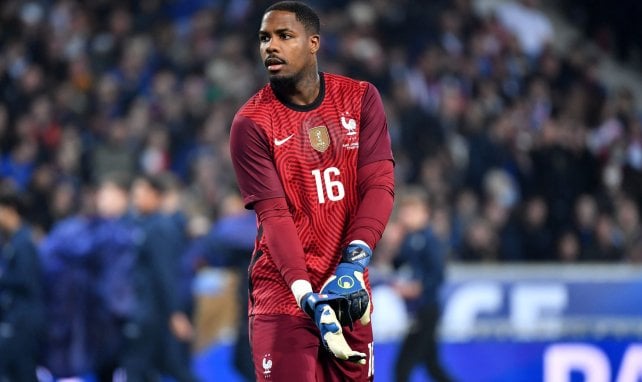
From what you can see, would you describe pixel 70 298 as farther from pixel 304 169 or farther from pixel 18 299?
pixel 304 169

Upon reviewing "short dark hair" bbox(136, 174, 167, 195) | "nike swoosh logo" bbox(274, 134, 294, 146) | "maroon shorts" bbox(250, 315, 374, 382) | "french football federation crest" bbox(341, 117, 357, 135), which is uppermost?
"short dark hair" bbox(136, 174, 167, 195)

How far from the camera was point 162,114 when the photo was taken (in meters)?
14.5

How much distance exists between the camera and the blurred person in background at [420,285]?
10.9 meters

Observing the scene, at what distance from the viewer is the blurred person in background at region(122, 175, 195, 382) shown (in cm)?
987

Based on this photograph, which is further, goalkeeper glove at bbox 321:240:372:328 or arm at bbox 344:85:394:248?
arm at bbox 344:85:394:248

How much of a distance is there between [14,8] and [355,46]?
14.3ft

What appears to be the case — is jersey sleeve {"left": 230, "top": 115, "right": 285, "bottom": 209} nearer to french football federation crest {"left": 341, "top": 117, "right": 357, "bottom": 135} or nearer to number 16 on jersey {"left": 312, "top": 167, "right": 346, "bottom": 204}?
number 16 on jersey {"left": 312, "top": 167, "right": 346, "bottom": 204}

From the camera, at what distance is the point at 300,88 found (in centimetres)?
486

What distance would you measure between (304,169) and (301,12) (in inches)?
24.3

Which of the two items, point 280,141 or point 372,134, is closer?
point 280,141

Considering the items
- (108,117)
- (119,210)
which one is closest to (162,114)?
(108,117)

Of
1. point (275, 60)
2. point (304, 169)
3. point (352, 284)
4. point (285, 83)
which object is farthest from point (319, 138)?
point (352, 284)

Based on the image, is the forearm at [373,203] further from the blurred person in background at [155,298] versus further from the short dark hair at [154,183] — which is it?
the short dark hair at [154,183]

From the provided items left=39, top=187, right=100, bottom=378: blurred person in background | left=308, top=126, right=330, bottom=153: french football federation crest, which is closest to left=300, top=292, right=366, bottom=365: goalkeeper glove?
left=308, top=126, right=330, bottom=153: french football federation crest
